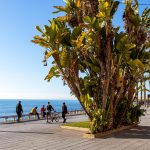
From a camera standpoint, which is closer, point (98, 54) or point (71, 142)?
point (71, 142)

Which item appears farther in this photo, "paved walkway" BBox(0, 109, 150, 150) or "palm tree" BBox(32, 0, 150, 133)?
"palm tree" BBox(32, 0, 150, 133)

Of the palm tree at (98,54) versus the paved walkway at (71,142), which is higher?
the palm tree at (98,54)

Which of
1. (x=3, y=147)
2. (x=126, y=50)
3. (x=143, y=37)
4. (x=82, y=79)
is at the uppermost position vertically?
(x=143, y=37)

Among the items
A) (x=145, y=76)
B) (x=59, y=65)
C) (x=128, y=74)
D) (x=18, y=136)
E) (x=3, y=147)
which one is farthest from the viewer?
(x=145, y=76)

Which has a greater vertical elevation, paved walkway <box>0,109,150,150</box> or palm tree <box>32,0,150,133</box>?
palm tree <box>32,0,150,133</box>

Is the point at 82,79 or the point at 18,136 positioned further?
the point at 82,79

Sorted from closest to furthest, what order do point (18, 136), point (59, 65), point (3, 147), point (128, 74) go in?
point (3, 147) → point (18, 136) → point (59, 65) → point (128, 74)

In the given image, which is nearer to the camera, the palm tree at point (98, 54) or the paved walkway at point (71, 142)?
the paved walkway at point (71, 142)

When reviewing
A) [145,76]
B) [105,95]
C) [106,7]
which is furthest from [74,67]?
[145,76]

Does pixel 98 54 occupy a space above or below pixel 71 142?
above

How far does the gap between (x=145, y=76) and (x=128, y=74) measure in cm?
230

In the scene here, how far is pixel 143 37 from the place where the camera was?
20.8 metres

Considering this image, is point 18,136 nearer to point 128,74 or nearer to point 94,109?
point 94,109

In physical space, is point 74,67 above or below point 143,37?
below
